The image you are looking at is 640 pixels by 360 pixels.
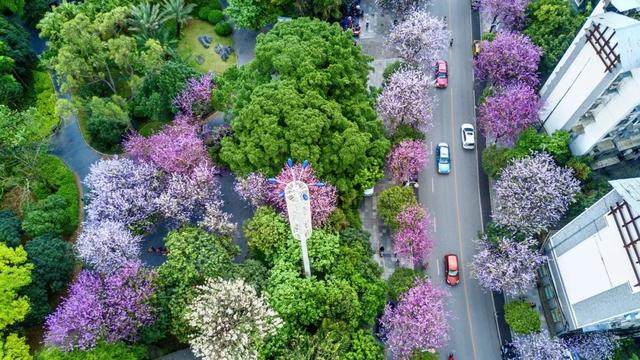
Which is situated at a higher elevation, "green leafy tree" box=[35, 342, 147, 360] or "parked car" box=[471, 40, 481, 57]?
"parked car" box=[471, 40, 481, 57]

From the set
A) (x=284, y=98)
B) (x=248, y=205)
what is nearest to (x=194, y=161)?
(x=248, y=205)

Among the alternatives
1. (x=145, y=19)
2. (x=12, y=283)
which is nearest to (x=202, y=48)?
(x=145, y=19)

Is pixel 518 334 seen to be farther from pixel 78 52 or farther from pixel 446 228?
pixel 78 52

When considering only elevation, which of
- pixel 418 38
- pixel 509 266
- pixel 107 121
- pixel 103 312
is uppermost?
pixel 418 38

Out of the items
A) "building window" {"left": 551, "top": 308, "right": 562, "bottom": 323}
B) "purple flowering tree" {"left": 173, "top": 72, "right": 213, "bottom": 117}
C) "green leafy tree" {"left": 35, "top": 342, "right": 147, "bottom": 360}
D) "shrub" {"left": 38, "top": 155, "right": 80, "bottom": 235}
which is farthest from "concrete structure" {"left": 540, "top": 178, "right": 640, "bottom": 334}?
"shrub" {"left": 38, "top": 155, "right": 80, "bottom": 235}

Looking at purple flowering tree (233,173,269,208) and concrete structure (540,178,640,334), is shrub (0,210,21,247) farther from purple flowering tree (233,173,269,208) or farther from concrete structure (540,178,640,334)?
concrete structure (540,178,640,334)

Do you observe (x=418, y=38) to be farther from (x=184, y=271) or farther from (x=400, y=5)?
(x=184, y=271)
